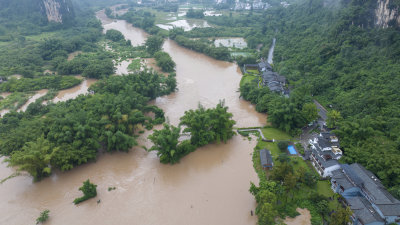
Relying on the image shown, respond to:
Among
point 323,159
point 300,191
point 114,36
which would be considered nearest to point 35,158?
point 300,191

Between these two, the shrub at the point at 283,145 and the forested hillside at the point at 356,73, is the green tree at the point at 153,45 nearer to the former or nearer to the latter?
the forested hillside at the point at 356,73

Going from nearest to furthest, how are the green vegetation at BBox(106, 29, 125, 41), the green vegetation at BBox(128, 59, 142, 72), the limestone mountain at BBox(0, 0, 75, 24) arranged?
the green vegetation at BBox(128, 59, 142, 72), the green vegetation at BBox(106, 29, 125, 41), the limestone mountain at BBox(0, 0, 75, 24)

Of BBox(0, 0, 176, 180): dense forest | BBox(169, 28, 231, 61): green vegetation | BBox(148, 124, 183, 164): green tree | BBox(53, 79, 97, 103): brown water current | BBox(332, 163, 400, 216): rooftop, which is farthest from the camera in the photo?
BBox(169, 28, 231, 61): green vegetation

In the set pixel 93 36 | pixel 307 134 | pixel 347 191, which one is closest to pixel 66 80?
pixel 93 36

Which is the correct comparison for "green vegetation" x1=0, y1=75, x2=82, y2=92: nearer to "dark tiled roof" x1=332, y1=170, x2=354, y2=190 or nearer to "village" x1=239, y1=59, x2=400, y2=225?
"village" x1=239, y1=59, x2=400, y2=225

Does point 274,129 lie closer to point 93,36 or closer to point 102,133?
point 102,133

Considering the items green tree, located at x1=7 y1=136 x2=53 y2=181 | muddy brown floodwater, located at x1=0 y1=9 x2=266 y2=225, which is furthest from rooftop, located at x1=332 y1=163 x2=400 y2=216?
green tree, located at x1=7 y1=136 x2=53 y2=181
